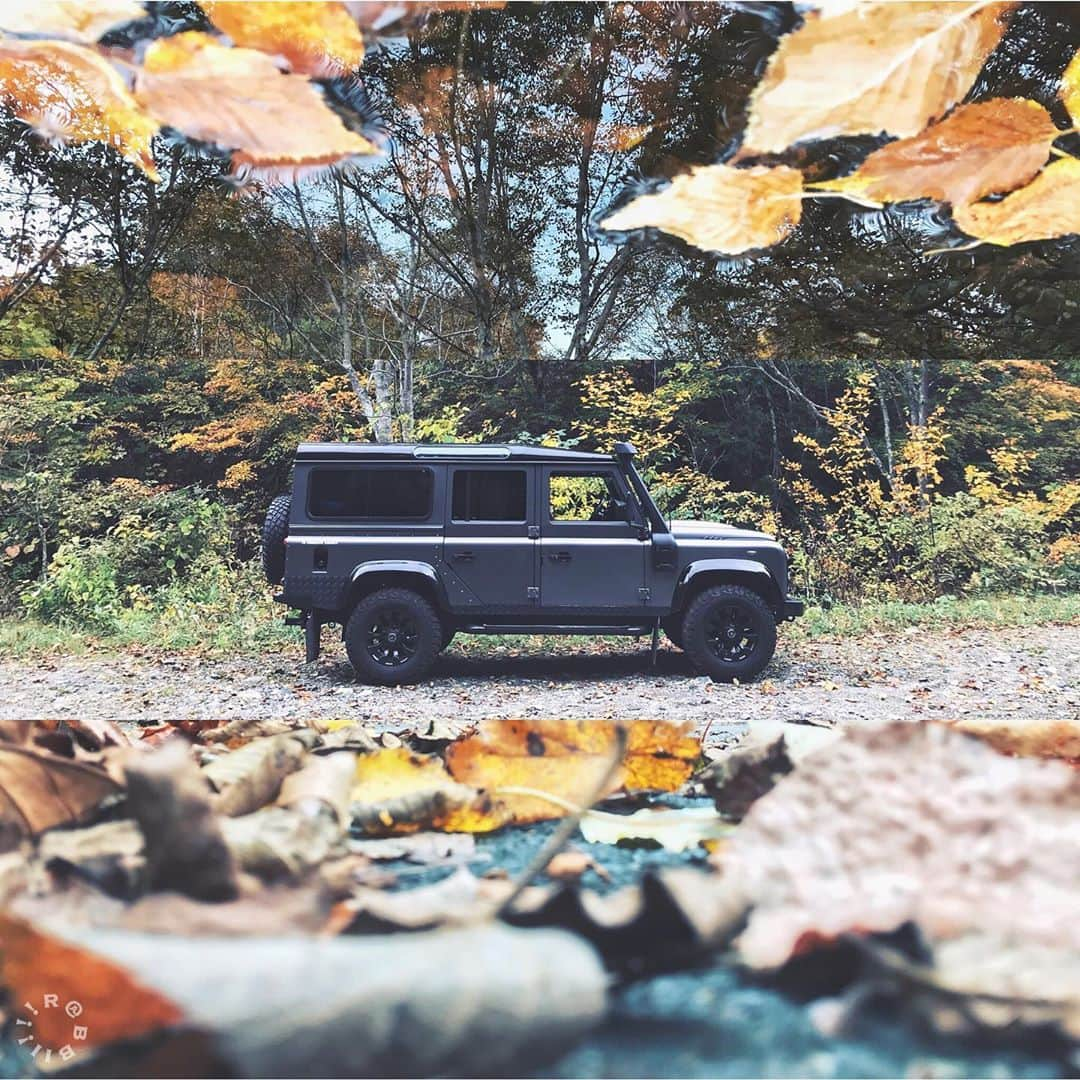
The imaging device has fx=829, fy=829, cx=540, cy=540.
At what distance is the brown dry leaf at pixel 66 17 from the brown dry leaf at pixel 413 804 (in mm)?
602

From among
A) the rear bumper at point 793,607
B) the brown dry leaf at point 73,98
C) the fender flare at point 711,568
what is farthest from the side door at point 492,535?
the brown dry leaf at point 73,98

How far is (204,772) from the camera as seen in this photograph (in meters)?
0.37

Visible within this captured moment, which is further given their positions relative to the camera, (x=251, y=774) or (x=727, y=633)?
(x=727, y=633)

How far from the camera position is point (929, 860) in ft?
0.89

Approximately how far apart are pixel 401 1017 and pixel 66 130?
85 centimetres

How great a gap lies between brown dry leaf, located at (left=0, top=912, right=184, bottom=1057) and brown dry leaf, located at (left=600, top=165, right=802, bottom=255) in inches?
26.3

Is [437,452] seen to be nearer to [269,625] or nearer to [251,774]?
[269,625]

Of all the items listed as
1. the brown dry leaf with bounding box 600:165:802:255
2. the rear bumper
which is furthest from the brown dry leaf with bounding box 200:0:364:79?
the rear bumper

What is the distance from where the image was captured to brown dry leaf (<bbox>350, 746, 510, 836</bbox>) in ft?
1.31

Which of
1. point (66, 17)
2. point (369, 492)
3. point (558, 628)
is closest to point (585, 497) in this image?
point (558, 628)

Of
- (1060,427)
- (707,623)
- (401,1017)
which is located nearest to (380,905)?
(401,1017)

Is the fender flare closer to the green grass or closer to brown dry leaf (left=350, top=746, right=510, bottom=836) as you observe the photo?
the green grass

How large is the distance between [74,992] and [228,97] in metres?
0.56

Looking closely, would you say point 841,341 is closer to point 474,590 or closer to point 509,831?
point 474,590
